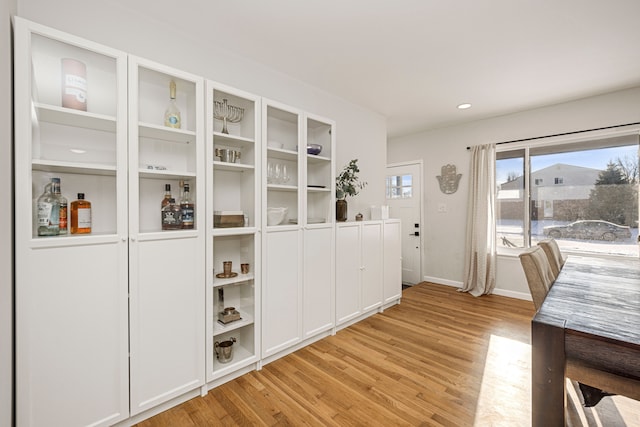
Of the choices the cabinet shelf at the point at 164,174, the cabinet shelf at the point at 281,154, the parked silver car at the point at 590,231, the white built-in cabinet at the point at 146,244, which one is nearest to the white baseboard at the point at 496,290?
the parked silver car at the point at 590,231

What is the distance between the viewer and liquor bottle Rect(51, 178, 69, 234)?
1.46 metres

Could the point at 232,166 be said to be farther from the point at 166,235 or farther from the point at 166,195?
the point at 166,235

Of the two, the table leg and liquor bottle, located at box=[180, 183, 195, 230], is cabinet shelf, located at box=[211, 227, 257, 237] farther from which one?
the table leg

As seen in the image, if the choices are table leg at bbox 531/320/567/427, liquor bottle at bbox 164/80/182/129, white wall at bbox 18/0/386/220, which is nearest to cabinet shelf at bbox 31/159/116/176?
liquor bottle at bbox 164/80/182/129

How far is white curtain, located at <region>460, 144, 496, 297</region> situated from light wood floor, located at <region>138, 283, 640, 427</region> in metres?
1.18

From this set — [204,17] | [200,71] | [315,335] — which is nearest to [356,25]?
[204,17]

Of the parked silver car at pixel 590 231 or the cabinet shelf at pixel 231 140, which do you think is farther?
the parked silver car at pixel 590 231

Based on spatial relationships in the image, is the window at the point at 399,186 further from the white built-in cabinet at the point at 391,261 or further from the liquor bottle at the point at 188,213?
the liquor bottle at the point at 188,213

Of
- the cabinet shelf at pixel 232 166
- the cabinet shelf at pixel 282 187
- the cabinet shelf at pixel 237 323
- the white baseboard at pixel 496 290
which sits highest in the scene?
the cabinet shelf at pixel 232 166

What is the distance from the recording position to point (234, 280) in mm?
2084

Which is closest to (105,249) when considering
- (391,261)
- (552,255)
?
(391,261)

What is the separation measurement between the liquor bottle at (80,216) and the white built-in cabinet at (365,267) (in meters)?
1.91

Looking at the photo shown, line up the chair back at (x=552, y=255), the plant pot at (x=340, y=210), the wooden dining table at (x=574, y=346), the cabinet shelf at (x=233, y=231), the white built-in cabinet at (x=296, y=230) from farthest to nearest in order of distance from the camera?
the plant pot at (x=340, y=210)
the chair back at (x=552, y=255)
the white built-in cabinet at (x=296, y=230)
the cabinet shelf at (x=233, y=231)
the wooden dining table at (x=574, y=346)

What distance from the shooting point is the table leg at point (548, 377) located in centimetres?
96
